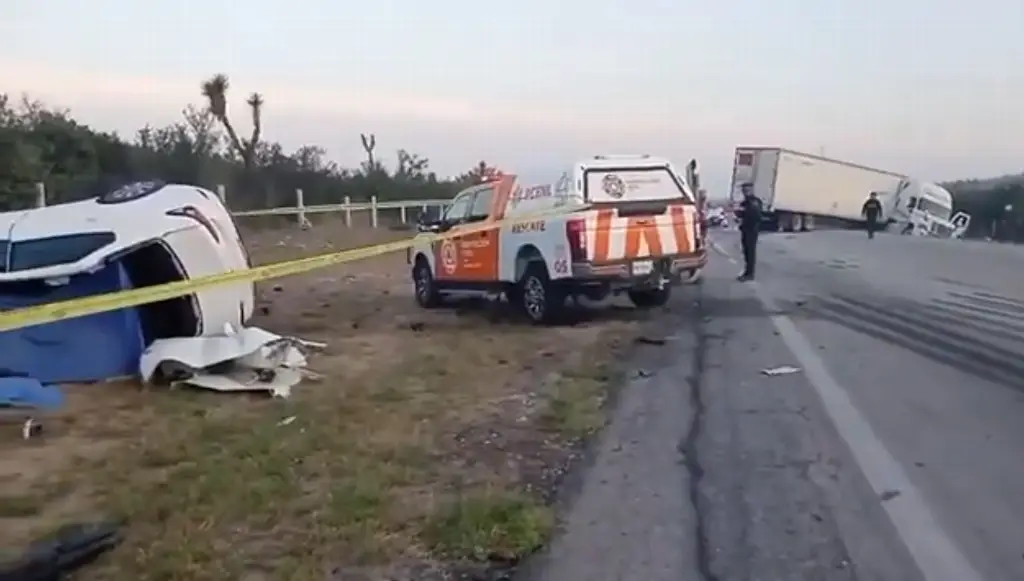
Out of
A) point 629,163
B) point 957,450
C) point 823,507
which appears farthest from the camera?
point 629,163

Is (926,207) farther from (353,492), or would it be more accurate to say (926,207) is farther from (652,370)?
(353,492)

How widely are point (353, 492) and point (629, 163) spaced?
9763 mm


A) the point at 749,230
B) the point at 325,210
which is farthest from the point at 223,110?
the point at 749,230

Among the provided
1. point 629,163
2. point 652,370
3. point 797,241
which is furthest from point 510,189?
point 797,241

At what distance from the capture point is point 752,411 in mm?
8875

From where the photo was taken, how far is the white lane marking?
5.25 meters

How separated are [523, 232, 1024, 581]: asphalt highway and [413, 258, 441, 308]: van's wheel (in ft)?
15.1

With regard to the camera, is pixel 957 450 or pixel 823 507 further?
pixel 957 450

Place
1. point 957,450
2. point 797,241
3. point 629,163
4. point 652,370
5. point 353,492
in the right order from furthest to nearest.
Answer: point 797,241 → point 629,163 → point 652,370 → point 957,450 → point 353,492

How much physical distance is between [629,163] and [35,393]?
343 inches

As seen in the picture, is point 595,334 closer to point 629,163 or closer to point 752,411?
point 629,163

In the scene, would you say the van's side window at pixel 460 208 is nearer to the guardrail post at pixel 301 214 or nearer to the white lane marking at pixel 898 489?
the white lane marking at pixel 898 489

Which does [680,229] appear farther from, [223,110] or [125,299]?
[223,110]

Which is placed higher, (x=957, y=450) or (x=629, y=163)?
(x=629, y=163)
